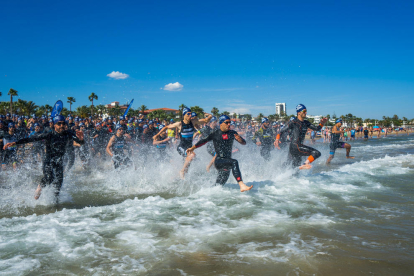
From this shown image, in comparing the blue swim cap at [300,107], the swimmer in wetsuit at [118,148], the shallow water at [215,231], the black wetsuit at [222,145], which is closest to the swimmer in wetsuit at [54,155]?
the shallow water at [215,231]

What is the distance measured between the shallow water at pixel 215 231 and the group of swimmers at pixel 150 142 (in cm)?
63

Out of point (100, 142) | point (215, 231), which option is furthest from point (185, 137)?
point (100, 142)

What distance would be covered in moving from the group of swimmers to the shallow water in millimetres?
633

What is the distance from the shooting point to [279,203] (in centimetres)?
562

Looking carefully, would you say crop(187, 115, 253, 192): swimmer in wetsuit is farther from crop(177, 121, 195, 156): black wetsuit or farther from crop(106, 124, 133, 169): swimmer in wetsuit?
crop(106, 124, 133, 169): swimmer in wetsuit

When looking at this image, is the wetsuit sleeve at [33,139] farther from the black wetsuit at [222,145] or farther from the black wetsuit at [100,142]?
the black wetsuit at [100,142]

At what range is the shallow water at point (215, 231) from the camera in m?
3.16

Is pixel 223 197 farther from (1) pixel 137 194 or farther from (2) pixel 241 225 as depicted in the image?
(1) pixel 137 194

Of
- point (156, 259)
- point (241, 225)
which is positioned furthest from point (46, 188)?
point (241, 225)

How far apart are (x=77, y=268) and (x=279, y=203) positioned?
377 cm

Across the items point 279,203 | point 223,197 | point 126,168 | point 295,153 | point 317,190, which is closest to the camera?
point 279,203

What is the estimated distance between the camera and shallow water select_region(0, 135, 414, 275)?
124 inches

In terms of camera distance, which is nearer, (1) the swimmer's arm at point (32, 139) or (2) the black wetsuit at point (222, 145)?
(1) the swimmer's arm at point (32, 139)

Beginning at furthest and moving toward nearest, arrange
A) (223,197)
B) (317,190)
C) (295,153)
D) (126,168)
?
(126,168) < (295,153) < (317,190) < (223,197)
